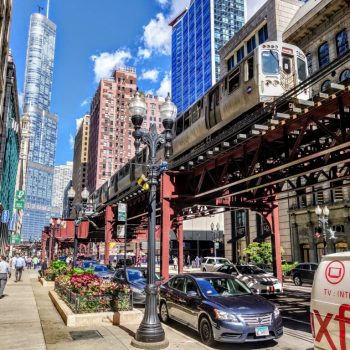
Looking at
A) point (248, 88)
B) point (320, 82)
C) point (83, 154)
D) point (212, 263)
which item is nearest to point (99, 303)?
point (248, 88)

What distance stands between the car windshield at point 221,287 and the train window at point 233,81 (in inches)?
319

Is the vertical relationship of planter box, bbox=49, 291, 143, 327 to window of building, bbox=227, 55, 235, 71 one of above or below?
below

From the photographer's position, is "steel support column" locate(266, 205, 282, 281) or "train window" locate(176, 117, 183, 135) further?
"steel support column" locate(266, 205, 282, 281)

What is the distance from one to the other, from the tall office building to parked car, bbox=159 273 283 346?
139 meters

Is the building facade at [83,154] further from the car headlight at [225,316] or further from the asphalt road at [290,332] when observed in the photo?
the car headlight at [225,316]

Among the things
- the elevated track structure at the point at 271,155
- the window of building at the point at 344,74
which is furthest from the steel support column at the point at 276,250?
the window of building at the point at 344,74

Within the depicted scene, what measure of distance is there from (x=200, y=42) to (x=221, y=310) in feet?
535

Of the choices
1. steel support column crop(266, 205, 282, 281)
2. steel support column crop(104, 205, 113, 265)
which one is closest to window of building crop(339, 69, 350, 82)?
steel support column crop(266, 205, 282, 281)

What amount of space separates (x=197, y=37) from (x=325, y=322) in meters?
170

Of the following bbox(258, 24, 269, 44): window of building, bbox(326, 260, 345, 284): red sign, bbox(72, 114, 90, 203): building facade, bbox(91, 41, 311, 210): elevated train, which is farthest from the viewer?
bbox(72, 114, 90, 203): building facade

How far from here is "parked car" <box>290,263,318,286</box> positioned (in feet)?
85.0

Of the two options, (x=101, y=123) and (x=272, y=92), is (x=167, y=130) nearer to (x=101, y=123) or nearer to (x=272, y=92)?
(x=272, y=92)

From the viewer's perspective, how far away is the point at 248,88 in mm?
14094

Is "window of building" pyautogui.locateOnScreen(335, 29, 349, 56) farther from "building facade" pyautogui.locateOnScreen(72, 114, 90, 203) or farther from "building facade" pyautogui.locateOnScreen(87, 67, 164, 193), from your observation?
"building facade" pyautogui.locateOnScreen(72, 114, 90, 203)
